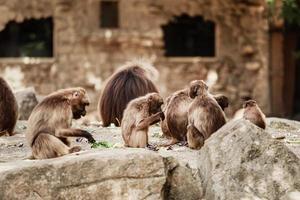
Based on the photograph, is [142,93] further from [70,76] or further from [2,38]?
[2,38]

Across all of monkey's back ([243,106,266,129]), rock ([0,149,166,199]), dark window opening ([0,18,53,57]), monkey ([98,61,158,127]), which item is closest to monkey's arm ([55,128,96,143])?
rock ([0,149,166,199])

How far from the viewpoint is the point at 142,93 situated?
1220 centimetres

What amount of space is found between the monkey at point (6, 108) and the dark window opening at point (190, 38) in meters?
12.9

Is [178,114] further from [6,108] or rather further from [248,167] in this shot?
[6,108]

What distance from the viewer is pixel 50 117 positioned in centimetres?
798

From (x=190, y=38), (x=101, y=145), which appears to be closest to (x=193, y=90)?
(x=101, y=145)

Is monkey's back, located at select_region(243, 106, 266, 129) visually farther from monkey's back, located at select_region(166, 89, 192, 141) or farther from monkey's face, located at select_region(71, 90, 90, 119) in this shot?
monkey's face, located at select_region(71, 90, 90, 119)

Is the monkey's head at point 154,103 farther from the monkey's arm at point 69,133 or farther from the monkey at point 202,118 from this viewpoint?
the monkey's arm at point 69,133

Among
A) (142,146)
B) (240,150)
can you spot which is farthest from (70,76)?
(240,150)

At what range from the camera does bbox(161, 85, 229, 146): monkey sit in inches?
357

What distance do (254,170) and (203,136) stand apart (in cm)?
127

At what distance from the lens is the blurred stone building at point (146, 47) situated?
21531 mm

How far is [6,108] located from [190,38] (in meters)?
13.6

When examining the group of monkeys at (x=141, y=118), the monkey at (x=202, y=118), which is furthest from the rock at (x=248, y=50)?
the monkey at (x=202, y=118)
